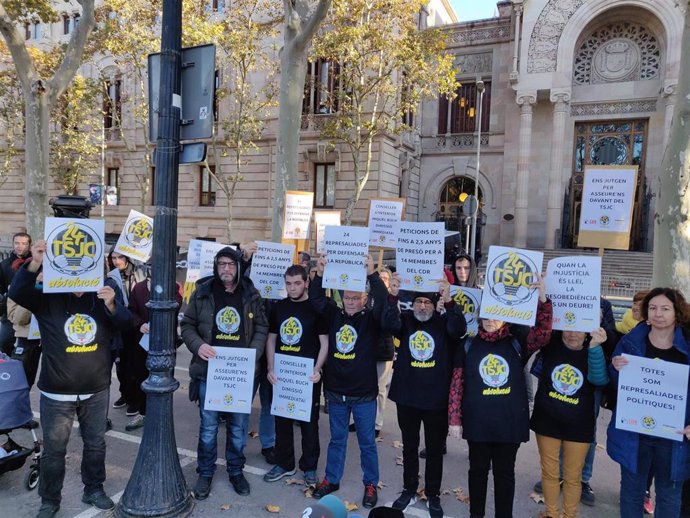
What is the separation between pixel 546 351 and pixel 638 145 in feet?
80.5

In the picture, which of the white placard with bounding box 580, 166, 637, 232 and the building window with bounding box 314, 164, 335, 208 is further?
the building window with bounding box 314, 164, 335, 208

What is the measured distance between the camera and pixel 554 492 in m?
3.80

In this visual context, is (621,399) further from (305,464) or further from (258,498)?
(258,498)

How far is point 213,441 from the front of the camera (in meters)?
4.27

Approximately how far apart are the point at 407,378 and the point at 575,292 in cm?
150

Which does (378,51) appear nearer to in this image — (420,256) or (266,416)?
(420,256)

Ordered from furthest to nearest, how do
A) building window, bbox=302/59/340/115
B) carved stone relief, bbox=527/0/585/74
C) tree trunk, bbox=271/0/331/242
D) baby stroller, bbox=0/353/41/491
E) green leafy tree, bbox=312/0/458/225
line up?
carved stone relief, bbox=527/0/585/74 < building window, bbox=302/59/340/115 < green leafy tree, bbox=312/0/458/225 < tree trunk, bbox=271/0/331/242 < baby stroller, bbox=0/353/41/491

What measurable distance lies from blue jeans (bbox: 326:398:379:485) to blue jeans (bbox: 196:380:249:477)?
827mm

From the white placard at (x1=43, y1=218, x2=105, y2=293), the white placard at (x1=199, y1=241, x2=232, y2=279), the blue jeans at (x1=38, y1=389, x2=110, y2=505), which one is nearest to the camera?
the white placard at (x1=43, y1=218, x2=105, y2=293)

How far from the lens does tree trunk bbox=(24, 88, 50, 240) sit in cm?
1134

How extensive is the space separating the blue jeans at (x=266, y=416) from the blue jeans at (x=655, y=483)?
3.16m

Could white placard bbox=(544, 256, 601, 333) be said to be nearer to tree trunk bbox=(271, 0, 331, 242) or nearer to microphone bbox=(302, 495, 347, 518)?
microphone bbox=(302, 495, 347, 518)

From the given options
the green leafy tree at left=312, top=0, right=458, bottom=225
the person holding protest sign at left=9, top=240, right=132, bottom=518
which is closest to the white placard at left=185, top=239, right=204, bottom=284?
the person holding protest sign at left=9, top=240, right=132, bottom=518

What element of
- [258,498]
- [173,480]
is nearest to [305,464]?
[258,498]
